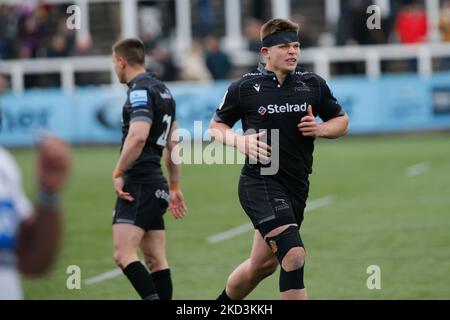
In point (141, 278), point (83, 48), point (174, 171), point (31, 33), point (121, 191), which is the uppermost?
point (31, 33)

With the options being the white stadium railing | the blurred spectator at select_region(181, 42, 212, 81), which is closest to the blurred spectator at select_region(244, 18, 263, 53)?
the white stadium railing

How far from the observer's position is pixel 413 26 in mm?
28969

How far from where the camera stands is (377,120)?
2622 cm

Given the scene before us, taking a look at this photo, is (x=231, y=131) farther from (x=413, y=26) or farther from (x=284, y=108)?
(x=413, y=26)

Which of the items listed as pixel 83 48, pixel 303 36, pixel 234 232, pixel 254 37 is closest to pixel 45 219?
pixel 234 232

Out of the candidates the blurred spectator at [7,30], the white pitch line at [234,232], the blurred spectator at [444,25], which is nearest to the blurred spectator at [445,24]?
the blurred spectator at [444,25]

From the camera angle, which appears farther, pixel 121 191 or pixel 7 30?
pixel 7 30

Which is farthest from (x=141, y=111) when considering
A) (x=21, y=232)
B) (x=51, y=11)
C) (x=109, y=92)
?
(x=51, y=11)

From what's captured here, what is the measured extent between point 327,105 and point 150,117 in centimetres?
144

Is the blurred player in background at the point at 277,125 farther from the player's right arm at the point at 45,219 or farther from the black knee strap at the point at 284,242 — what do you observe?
the player's right arm at the point at 45,219

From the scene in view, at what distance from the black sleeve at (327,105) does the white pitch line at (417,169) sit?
10762mm

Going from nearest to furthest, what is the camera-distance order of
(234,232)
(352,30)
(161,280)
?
(161,280), (234,232), (352,30)

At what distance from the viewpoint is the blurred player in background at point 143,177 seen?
918 cm
